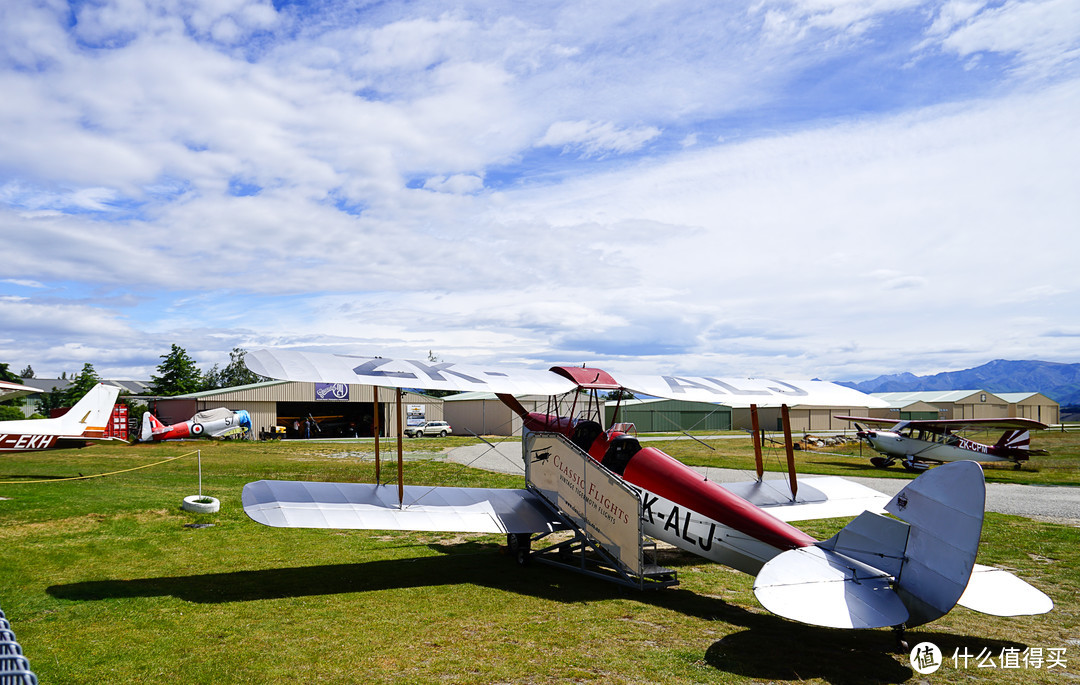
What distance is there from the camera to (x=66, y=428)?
1903 cm

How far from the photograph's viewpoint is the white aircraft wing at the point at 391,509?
25.3 ft

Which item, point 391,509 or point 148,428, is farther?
point 148,428

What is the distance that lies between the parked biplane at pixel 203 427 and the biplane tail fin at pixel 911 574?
36.1 m

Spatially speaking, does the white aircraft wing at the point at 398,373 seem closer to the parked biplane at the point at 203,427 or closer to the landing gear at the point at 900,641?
the landing gear at the point at 900,641

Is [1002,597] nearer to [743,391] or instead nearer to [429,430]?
[743,391]

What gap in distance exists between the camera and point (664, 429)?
51.3m

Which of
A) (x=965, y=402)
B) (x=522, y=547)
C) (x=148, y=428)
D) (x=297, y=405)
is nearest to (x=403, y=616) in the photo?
(x=522, y=547)

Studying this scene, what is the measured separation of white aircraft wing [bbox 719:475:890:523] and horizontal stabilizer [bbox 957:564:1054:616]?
3.30m

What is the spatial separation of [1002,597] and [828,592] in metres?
1.30

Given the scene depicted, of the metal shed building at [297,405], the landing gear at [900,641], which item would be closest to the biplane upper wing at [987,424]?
the landing gear at [900,641]

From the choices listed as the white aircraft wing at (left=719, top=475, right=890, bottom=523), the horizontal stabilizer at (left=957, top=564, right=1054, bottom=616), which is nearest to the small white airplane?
the white aircraft wing at (left=719, top=475, right=890, bottom=523)

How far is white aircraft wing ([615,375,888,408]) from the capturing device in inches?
359

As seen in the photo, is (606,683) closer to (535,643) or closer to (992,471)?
(535,643)

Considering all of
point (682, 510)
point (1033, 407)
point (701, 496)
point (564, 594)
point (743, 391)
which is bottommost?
point (1033, 407)
